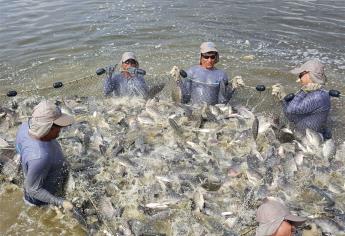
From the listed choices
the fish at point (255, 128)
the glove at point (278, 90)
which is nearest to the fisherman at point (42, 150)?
the fish at point (255, 128)

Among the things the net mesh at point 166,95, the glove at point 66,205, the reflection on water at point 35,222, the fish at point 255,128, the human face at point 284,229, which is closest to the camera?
the human face at point 284,229

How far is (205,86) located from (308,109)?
250 centimetres

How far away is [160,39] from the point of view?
14984mm

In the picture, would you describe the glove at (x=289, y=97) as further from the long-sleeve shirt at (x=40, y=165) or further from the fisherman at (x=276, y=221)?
the long-sleeve shirt at (x=40, y=165)

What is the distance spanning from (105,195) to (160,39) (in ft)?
30.3

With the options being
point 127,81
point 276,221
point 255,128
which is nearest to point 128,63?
point 127,81

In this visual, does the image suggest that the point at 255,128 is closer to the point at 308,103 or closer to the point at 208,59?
the point at 308,103

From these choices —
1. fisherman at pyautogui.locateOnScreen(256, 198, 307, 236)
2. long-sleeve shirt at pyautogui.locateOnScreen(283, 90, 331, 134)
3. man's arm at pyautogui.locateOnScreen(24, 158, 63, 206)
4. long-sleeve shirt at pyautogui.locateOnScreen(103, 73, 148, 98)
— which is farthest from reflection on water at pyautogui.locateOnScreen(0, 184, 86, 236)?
long-sleeve shirt at pyautogui.locateOnScreen(283, 90, 331, 134)

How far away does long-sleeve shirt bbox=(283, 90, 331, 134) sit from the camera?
306 inches

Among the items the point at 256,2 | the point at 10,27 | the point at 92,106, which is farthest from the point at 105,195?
the point at 256,2

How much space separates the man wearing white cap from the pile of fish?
37 cm

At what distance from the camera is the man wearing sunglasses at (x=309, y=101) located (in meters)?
7.51

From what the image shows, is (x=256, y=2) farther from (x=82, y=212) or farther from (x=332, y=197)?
(x=82, y=212)

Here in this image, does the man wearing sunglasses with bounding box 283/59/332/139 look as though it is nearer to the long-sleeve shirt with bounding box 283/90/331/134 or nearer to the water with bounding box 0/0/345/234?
the long-sleeve shirt with bounding box 283/90/331/134
